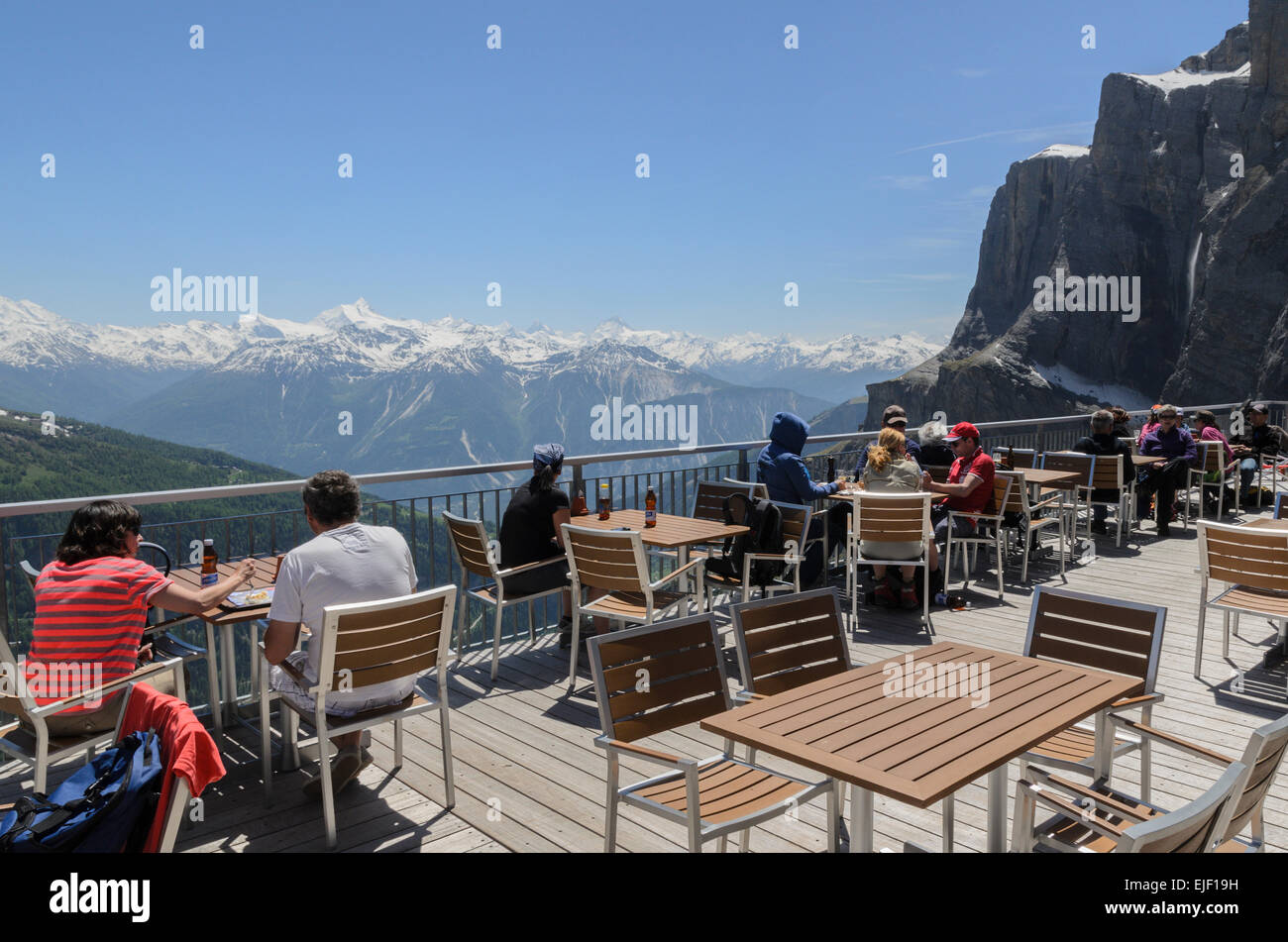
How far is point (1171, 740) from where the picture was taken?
263 cm

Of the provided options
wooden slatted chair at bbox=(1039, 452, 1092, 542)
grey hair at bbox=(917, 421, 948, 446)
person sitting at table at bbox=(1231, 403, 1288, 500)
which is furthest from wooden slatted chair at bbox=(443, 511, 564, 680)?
person sitting at table at bbox=(1231, 403, 1288, 500)

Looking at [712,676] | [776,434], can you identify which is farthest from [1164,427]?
[712,676]

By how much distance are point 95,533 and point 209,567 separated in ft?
2.38

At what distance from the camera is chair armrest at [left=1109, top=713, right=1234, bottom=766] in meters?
2.47

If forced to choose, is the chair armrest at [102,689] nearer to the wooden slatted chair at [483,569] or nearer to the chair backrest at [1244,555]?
the wooden slatted chair at [483,569]

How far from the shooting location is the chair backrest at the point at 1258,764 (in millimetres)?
1900

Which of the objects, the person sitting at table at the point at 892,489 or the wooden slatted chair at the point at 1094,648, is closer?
the wooden slatted chair at the point at 1094,648

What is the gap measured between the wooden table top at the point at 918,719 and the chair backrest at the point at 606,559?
2147mm

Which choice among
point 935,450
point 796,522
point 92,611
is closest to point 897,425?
point 935,450

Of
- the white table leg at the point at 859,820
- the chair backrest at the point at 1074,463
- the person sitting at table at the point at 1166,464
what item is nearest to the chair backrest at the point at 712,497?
the chair backrest at the point at 1074,463

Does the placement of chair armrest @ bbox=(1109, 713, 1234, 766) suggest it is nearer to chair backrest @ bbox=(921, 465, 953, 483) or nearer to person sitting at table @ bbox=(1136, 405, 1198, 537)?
chair backrest @ bbox=(921, 465, 953, 483)

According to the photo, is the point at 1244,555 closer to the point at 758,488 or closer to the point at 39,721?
the point at 758,488
